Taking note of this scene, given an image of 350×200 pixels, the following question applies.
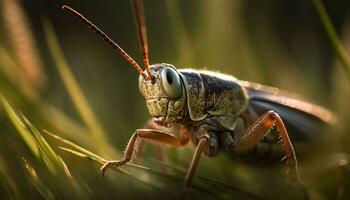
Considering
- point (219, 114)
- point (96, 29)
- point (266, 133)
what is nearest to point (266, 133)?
point (266, 133)

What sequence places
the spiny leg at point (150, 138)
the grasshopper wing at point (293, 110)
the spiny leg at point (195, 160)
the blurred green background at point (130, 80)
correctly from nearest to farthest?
the blurred green background at point (130, 80) < the spiny leg at point (195, 160) < the spiny leg at point (150, 138) < the grasshopper wing at point (293, 110)

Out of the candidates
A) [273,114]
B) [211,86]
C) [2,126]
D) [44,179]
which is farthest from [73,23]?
[44,179]

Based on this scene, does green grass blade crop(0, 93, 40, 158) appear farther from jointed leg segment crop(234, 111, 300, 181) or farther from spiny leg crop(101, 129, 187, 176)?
jointed leg segment crop(234, 111, 300, 181)

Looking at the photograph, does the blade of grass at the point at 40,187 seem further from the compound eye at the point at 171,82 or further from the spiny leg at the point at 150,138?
the compound eye at the point at 171,82

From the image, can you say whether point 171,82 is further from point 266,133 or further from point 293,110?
point 293,110

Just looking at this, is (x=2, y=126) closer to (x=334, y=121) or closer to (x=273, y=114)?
(x=273, y=114)

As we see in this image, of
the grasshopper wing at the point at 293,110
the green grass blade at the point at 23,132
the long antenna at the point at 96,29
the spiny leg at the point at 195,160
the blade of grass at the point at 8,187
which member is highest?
the long antenna at the point at 96,29

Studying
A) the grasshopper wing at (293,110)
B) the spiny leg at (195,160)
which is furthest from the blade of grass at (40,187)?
Result: the grasshopper wing at (293,110)
